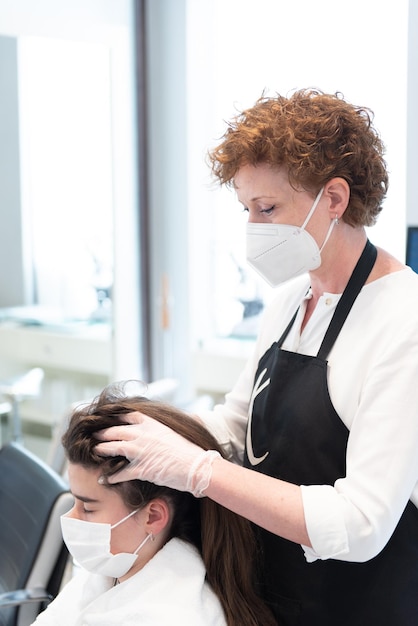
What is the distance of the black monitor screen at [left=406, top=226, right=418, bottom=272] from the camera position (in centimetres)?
198

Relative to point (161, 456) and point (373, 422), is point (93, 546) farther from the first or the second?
point (373, 422)

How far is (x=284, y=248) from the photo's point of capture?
1376 millimetres

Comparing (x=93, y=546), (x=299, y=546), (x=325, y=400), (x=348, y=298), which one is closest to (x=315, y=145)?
(x=348, y=298)

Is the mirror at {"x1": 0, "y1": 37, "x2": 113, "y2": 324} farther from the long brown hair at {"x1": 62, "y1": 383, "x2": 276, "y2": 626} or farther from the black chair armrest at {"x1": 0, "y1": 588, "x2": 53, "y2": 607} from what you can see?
the long brown hair at {"x1": 62, "y1": 383, "x2": 276, "y2": 626}

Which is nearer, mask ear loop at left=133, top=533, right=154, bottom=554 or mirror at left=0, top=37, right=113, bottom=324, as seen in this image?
mask ear loop at left=133, top=533, right=154, bottom=554

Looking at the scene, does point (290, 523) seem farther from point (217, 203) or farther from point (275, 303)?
point (217, 203)

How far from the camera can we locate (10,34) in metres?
2.86

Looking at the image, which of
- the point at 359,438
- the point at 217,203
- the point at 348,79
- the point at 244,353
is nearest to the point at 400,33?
the point at 348,79

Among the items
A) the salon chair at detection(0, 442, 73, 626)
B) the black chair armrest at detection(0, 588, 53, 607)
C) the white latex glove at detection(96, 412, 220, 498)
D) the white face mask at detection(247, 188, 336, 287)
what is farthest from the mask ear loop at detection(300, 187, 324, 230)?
the black chair armrest at detection(0, 588, 53, 607)

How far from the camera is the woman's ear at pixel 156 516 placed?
144 cm

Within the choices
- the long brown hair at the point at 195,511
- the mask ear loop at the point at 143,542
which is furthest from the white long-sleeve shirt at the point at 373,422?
the mask ear loop at the point at 143,542

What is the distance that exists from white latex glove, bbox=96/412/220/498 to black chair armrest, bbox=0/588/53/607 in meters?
0.66

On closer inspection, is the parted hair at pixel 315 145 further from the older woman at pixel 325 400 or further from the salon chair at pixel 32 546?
the salon chair at pixel 32 546

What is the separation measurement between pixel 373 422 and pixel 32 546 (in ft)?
3.41
